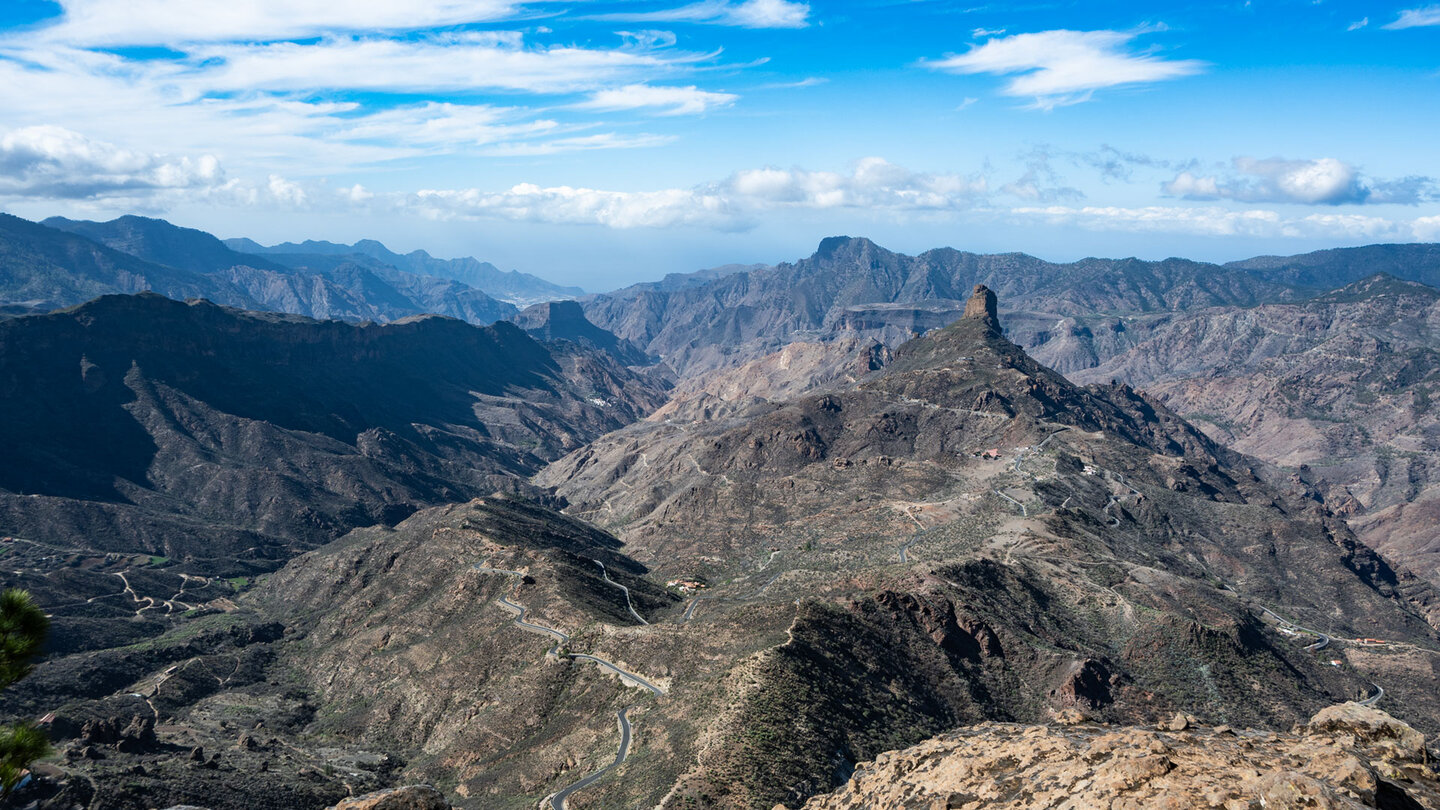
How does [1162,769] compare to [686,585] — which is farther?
[686,585]

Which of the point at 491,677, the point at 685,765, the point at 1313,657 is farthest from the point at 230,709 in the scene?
the point at 1313,657

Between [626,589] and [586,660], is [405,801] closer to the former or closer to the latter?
[586,660]

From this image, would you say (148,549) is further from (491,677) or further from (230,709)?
(491,677)

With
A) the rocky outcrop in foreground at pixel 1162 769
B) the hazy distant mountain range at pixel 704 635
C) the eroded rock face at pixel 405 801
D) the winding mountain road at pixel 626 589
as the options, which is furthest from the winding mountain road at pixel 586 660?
the eroded rock face at pixel 405 801

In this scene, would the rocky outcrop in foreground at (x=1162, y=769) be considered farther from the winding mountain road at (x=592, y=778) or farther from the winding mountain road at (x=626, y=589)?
the winding mountain road at (x=626, y=589)

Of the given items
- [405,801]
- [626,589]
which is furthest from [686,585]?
[405,801]

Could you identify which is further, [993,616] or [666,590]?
[666,590]

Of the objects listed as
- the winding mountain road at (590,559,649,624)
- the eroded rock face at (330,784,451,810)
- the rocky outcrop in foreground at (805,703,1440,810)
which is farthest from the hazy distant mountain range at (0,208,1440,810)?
the eroded rock face at (330,784,451,810)

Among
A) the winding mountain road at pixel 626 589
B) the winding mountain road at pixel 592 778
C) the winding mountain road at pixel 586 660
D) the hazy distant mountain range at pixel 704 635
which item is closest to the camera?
the winding mountain road at pixel 592 778
